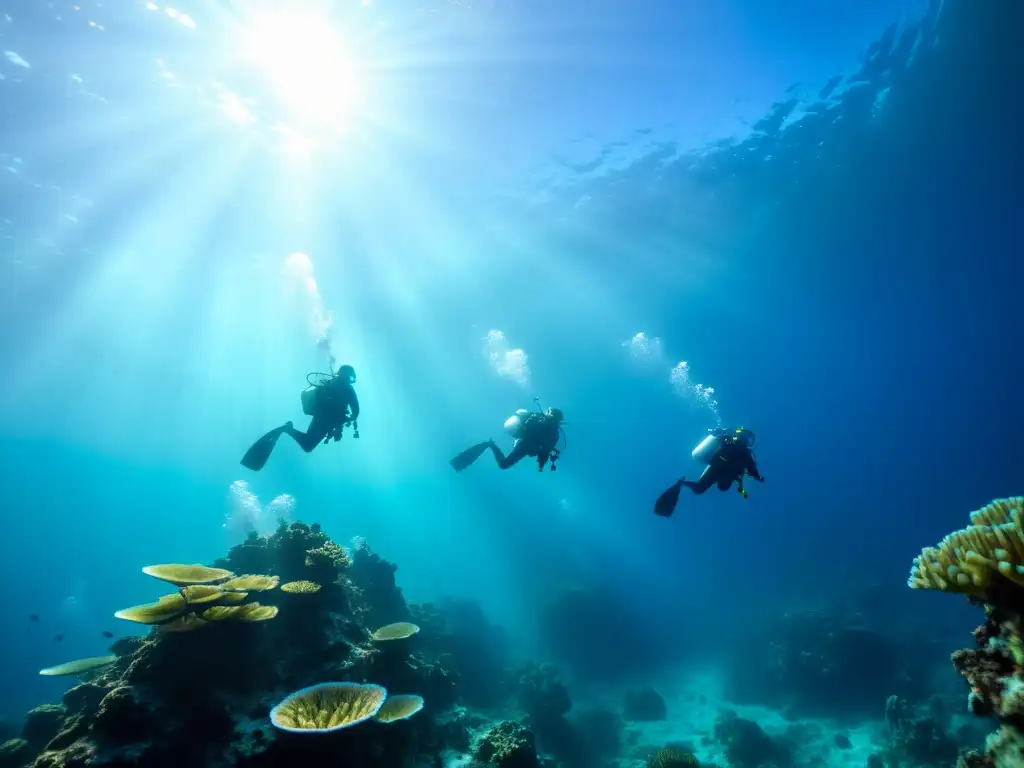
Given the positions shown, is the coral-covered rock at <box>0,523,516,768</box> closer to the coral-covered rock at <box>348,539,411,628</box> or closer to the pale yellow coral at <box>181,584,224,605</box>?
the pale yellow coral at <box>181,584,224,605</box>

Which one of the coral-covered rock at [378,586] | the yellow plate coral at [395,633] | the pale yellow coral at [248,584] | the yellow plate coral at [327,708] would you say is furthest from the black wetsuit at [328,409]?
the coral-covered rock at [378,586]

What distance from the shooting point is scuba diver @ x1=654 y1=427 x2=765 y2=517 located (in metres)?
8.61

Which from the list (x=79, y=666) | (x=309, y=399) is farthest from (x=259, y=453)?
(x=79, y=666)

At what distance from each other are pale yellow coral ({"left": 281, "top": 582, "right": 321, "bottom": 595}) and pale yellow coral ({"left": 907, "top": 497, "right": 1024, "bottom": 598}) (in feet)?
25.5

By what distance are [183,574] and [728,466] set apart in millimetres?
9095

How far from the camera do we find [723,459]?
28.6ft

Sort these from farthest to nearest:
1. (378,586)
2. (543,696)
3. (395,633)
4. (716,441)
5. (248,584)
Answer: (543,696), (378,586), (716,441), (395,633), (248,584)

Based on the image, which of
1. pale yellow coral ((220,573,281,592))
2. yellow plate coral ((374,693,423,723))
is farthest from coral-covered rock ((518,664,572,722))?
pale yellow coral ((220,573,281,592))

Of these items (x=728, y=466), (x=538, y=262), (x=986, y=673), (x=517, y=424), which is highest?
(x=538, y=262)

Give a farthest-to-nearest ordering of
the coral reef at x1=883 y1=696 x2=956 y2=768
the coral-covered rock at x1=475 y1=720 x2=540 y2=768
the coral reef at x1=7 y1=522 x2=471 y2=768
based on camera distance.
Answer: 1. the coral reef at x1=883 y1=696 x2=956 y2=768
2. the coral-covered rock at x1=475 y1=720 x2=540 y2=768
3. the coral reef at x1=7 y1=522 x2=471 y2=768

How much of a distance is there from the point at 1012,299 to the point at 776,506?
5013 cm

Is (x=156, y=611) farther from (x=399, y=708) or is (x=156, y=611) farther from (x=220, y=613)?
(x=399, y=708)

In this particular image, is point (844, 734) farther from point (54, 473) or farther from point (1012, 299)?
point (54, 473)

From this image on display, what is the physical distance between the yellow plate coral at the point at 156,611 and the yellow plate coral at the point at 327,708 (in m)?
1.91
